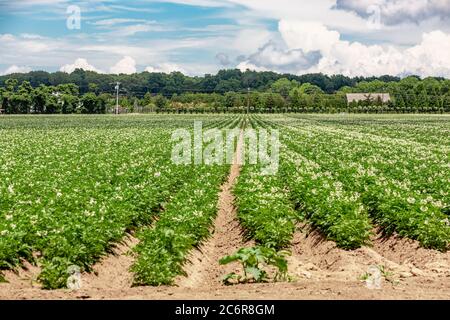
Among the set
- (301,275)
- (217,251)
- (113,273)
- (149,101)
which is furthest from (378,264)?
(149,101)

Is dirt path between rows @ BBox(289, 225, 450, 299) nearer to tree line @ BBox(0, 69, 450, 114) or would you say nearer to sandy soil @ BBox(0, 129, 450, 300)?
sandy soil @ BBox(0, 129, 450, 300)

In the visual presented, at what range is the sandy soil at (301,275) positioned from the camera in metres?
7.97

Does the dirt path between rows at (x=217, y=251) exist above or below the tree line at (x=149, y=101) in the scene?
below

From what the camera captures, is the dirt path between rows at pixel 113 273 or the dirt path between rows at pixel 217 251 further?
the dirt path between rows at pixel 217 251

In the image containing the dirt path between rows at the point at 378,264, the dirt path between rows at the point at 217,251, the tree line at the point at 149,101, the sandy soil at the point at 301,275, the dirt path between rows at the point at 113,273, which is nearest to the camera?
the sandy soil at the point at 301,275

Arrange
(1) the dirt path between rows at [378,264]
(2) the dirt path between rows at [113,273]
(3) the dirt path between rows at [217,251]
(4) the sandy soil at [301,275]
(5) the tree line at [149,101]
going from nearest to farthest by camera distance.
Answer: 1. (4) the sandy soil at [301,275]
2. (1) the dirt path between rows at [378,264]
3. (2) the dirt path between rows at [113,273]
4. (3) the dirt path between rows at [217,251]
5. (5) the tree line at [149,101]

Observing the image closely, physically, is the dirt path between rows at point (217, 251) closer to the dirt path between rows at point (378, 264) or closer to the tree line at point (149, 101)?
the dirt path between rows at point (378, 264)

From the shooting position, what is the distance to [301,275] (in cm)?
1005

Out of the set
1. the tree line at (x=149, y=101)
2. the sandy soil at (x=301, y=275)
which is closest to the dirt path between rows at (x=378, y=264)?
the sandy soil at (x=301, y=275)

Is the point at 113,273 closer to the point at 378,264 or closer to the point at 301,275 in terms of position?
the point at 301,275

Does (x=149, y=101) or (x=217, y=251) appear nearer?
(x=217, y=251)

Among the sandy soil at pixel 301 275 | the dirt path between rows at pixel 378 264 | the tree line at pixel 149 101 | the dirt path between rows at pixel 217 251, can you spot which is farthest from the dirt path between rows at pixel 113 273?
the tree line at pixel 149 101

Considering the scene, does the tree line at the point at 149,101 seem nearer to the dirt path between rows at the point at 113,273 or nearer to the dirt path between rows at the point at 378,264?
the dirt path between rows at the point at 113,273

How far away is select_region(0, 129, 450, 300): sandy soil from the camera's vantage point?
7.97 m
